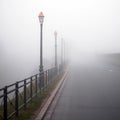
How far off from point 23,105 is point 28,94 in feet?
6.87

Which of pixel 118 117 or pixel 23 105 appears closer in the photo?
pixel 118 117

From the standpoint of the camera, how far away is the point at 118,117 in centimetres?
1044

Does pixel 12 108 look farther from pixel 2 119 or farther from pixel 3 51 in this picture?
pixel 3 51

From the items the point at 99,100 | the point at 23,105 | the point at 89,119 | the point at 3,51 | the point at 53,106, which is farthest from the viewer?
the point at 3,51

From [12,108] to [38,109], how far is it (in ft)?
5.92

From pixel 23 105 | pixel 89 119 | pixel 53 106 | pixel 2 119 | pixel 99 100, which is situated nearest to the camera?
pixel 2 119

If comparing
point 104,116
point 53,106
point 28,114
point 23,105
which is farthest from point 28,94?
point 104,116

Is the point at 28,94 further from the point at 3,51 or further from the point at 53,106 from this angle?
the point at 3,51

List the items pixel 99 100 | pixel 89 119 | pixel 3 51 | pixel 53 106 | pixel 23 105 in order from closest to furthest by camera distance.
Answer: pixel 89 119
pixel 23 105
pixel 53 106
pixel 99 100
pixel 3 51

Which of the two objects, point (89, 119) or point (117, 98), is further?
point (117, 98)

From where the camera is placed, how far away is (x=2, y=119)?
8594 millimetres

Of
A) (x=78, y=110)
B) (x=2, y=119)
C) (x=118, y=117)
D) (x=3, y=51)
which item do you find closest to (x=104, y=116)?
(x=118, y=117)

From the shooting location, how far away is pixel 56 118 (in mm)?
10445

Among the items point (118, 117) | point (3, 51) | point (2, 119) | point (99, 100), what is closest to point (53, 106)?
point (99, 100)
